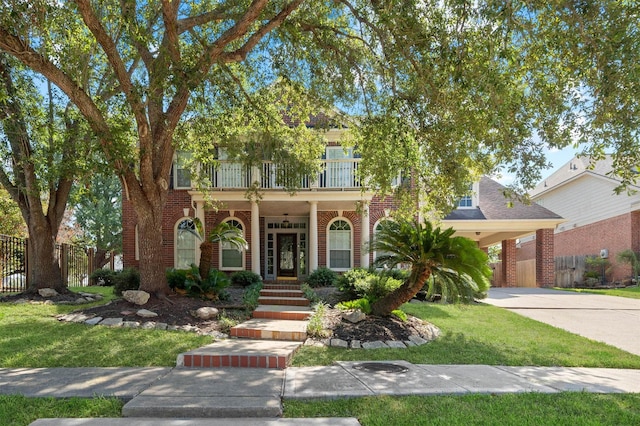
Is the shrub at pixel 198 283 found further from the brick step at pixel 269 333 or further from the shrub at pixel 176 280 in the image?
the brick step at pixel 269 333

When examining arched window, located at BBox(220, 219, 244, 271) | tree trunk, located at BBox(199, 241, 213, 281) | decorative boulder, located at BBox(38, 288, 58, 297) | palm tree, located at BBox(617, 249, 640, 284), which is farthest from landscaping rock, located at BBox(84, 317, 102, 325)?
palm tree, located at BBox(617, 249, 640, 284)

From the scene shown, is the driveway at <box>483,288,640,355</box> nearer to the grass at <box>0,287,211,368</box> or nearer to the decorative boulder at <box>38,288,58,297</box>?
the grass at <box>0,287,211,368</box>

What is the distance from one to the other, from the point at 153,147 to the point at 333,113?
16.5ft

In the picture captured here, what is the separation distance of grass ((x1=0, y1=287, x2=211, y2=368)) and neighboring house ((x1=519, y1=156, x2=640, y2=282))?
1823 centimetres

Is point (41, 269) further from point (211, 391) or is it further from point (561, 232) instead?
point (561, 232)

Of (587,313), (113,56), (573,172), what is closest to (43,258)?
(113,56)

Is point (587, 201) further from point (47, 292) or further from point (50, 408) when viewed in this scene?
point (50, 408)

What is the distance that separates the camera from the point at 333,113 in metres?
11.4

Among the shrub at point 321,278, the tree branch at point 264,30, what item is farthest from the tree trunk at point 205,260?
the tree branch at point 264,30

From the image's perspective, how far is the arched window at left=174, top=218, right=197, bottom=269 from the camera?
49.5 feet

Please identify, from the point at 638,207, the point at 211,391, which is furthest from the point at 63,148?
the point at 638,207

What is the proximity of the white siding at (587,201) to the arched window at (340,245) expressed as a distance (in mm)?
13048

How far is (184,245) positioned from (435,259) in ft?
35.3

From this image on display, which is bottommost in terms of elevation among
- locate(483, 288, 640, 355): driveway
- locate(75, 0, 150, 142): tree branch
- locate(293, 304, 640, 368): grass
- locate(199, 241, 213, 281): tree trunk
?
locate(483, 288, 640, 355): driveway
